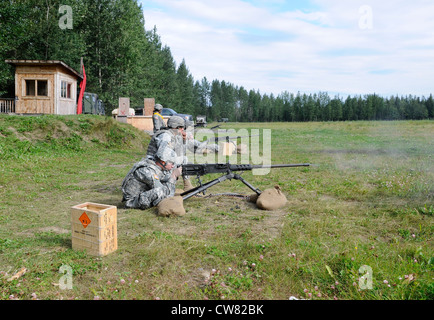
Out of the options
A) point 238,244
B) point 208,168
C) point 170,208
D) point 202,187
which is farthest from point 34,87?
point 238,244

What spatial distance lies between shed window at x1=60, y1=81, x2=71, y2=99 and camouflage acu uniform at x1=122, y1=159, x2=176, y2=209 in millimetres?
19242

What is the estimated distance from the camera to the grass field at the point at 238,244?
11.2 feet

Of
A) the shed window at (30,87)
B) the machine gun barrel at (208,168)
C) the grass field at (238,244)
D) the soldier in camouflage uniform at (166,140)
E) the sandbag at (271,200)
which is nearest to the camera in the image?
the grass field at (238,244)

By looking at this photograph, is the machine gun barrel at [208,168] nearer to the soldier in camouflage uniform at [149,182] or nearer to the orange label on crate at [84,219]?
the soldier in camouflage uniform at [149,182]

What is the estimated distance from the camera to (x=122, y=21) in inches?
1399

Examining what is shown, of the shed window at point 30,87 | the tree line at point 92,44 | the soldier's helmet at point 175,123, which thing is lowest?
the soldier's helmet at point 175,123

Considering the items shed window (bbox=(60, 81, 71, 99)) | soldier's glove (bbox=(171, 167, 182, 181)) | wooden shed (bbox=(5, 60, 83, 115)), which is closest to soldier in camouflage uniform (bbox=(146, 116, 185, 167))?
soldier's glove (bbox=(171, 167, 182, 181))

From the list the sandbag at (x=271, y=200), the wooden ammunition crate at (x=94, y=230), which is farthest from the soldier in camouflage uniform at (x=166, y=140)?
the wooden ammunition crate at (x=94, y=230)

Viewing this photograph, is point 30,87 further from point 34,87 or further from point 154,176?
point 154,176

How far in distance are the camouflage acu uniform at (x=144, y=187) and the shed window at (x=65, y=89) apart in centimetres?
1924
